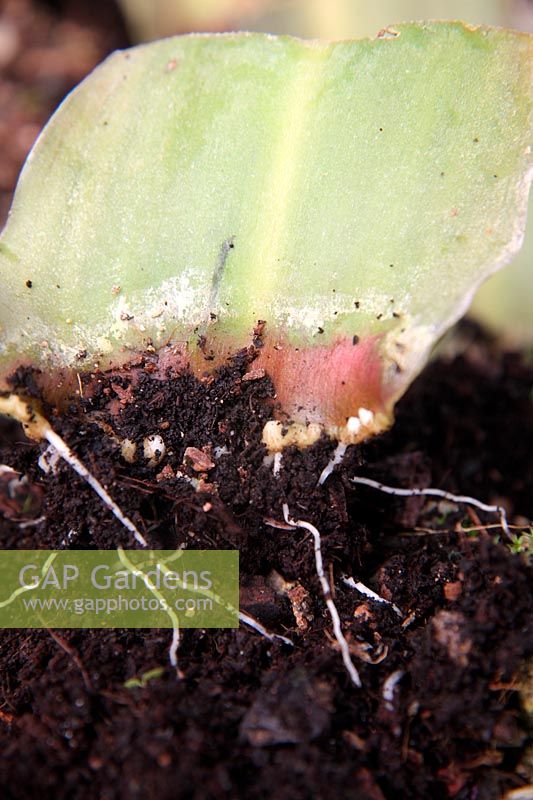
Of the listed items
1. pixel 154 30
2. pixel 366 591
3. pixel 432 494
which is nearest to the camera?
pixel 366 591

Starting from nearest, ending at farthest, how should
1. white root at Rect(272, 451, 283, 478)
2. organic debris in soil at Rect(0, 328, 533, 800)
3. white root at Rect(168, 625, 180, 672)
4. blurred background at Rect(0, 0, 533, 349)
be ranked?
organic debris in soil at Rect(0, 328, 533, 800) < white root at Rect(168, 625, 180, 672) < white root at Rect(272, 451, 283, 478) < blurred background at Rect(0, 0, 533, 349)

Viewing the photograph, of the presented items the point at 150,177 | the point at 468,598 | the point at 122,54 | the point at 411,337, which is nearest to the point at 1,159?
the point at 122,54

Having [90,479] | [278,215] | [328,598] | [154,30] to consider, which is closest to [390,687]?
[328,598]

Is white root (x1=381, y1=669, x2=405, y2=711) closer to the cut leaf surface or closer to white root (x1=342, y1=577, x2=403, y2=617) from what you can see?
white root (x1=342, y1=577, x2=403, y2=617)

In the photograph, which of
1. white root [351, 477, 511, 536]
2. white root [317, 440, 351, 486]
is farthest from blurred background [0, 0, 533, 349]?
white root [317, 440, 351, 486]

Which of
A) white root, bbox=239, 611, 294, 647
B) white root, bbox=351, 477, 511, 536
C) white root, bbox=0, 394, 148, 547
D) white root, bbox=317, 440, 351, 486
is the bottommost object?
white root, bbox=239, 611, 294, 647

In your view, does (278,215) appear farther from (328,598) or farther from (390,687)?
(390,687)
